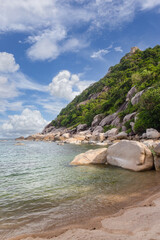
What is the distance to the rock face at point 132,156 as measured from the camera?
11578 mm

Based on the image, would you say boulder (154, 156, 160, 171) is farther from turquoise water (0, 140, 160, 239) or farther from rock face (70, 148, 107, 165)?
rock face (70, 148, 107, 165)

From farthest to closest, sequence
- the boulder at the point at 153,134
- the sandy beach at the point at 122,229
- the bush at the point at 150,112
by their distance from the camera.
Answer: the bush at the point at 150,112 → the boulder at the point at 153,134 → the sandy beach at the point at 122,229

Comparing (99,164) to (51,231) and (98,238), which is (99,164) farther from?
(98,238)

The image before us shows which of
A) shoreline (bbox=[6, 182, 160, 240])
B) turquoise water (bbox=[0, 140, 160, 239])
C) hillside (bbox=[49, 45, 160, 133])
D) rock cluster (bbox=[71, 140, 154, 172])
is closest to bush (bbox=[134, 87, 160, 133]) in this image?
hillside (bbox=[49, 45, 160, 133])

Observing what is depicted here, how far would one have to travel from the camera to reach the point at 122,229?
150 inches

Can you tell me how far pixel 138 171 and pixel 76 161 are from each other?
19.8ft

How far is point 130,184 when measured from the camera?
348 inches

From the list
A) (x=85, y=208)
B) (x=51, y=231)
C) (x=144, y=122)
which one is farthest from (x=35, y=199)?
(x=144, y=122)

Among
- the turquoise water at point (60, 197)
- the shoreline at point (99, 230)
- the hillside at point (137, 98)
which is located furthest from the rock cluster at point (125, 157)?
the hillside at point (137, 98)

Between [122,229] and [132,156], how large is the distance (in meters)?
8.86

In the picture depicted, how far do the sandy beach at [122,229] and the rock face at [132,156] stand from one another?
673cm

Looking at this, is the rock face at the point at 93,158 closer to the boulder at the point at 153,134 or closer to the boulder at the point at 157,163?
the boulder at the point at 157,163

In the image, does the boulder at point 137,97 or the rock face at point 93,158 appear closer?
the rock face at point 93,158

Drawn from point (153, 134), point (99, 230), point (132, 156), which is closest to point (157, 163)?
point (132, 156)
